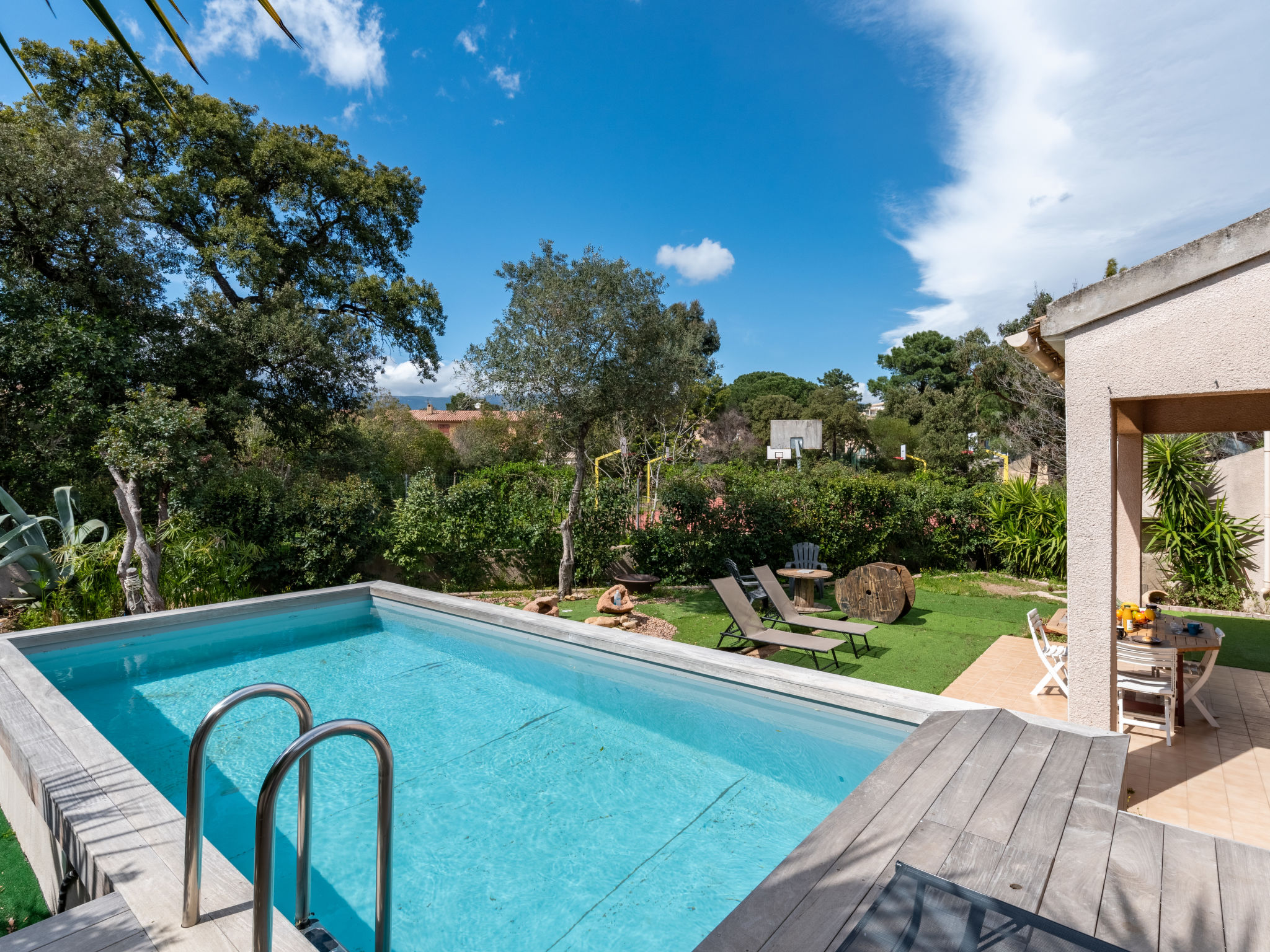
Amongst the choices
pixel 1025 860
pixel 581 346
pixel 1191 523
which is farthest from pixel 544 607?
pixel 1191 523

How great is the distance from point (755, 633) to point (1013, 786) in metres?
3.97

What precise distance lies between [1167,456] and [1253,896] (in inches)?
404

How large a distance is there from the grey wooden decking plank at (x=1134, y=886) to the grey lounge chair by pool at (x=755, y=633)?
12.2ft

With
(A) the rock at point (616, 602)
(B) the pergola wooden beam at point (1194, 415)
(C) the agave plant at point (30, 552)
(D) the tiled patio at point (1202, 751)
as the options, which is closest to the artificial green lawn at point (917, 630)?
(D) the tiled patio at point (1202, 751)

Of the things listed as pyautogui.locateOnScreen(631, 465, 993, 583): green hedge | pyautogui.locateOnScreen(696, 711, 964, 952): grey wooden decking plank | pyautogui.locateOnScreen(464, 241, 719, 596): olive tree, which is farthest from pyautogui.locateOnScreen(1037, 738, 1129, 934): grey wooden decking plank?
pyautogui.locateOnScreen(631, 465, 993, 583): green hedge

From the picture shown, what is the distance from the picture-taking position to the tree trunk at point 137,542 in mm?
8680

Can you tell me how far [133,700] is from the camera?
6.96 metres

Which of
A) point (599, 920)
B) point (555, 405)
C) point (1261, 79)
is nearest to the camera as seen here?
point (599, 920)

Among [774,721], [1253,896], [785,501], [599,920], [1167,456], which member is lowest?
[599,920]

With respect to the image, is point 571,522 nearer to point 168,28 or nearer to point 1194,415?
point 1194,415

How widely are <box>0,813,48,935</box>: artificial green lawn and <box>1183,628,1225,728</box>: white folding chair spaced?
818 cm

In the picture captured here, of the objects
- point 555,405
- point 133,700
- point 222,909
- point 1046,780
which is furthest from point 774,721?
point 133,700

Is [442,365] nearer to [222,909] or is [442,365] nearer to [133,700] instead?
[133,700]

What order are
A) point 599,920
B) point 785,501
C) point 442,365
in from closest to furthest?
1. point 599,920
2. point 785,501
3. point 442,365
